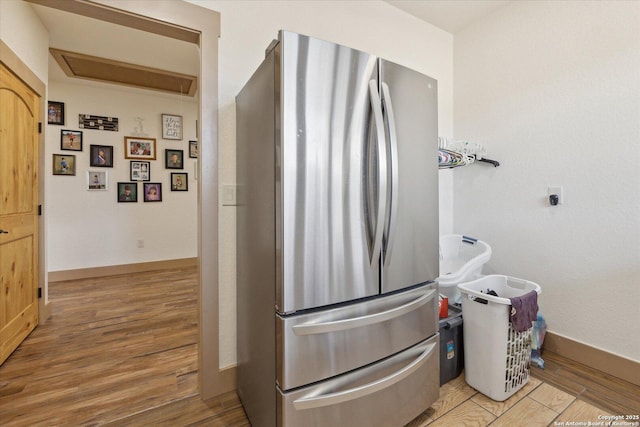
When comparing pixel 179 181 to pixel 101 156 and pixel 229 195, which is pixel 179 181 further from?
pixel 229 195

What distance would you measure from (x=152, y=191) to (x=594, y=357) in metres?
5.38

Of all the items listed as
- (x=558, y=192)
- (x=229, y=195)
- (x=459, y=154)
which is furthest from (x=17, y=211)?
(x=558, y=192)

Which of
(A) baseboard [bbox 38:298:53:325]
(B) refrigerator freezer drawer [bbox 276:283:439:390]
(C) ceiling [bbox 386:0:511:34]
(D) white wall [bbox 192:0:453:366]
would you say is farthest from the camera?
(A) baseboard [bbox 38:298:53:325]

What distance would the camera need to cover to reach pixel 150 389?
1.77 meters

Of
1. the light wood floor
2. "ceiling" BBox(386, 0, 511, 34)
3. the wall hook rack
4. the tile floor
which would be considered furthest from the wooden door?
the wall hook rack

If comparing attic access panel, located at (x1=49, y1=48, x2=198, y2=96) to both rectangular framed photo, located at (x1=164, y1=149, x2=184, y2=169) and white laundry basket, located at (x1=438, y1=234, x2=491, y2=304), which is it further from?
white laundry basket, located at (x1=438, y1=234, x2=491, y2=304)

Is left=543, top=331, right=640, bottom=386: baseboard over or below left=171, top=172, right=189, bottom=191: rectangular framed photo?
below

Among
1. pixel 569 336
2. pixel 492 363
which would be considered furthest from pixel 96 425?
pixel 569 336

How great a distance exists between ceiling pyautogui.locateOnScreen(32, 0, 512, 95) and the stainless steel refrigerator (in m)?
1.48

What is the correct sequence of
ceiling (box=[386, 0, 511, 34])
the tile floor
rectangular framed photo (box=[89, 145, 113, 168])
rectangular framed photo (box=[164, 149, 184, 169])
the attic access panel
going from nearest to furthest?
the tile floor, ceiling (box=[386, 0, 511, 34]), the attic access panel, rectangular framed photo (box=[89, 145, 113, 168]), rectangular framed photo (box=[164, 149, 184, 169])

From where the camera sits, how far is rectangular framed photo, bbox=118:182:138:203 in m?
4.34

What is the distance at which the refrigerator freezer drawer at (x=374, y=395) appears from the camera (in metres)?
1.10

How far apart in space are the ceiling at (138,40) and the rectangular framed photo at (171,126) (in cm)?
70

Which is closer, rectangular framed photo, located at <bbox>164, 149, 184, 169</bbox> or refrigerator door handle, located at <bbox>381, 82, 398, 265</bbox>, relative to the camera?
refrigerator door handle, located at <bbox>381, 82, 398, 265</bbox>
